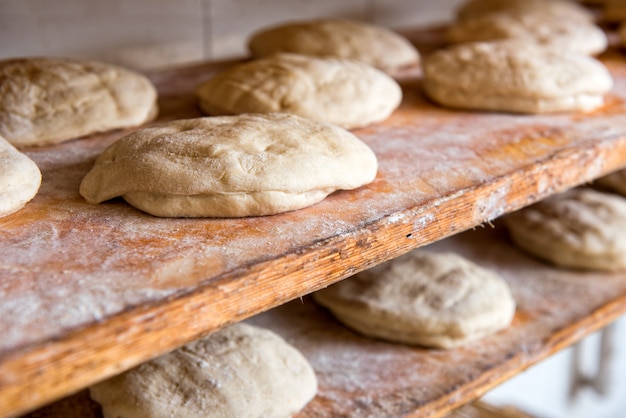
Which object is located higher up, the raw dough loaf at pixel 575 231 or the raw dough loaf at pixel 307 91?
the raw dough loaf at pixel 307 91

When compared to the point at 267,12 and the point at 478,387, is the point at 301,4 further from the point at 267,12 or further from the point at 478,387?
the point at 478,387

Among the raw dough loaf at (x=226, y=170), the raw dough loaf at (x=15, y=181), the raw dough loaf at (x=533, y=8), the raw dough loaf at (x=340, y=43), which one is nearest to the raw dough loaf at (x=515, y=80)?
the raw dough loaf at (x=340, y=43)

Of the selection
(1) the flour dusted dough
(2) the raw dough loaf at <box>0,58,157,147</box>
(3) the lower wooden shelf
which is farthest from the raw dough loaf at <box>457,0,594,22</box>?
(1) the flour dusted dough

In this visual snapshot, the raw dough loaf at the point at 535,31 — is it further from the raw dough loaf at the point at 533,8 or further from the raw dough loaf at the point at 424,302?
the raw dough loaf at the point at 424,302

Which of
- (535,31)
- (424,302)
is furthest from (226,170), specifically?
(535,31)

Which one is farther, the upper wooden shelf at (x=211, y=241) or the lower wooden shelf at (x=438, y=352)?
the lower wooden shelf at (x=438, y=352)

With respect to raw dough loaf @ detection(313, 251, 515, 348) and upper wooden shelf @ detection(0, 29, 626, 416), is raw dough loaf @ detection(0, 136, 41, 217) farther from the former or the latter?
raw dough loaf @ detection(313, 251, 515, 348)
